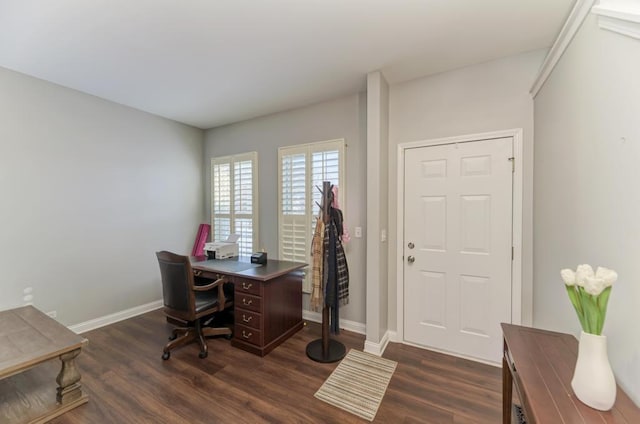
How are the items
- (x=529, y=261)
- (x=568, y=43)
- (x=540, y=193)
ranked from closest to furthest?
1. (x=568, y=43)
2. (x=540, y=193)
3. (x=529, y=261)

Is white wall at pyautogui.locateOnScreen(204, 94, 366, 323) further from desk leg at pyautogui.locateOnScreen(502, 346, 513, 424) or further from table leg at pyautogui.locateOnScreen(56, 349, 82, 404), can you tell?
table leg at pyautogui.locateOnScreen(56, 349, 82, 404)

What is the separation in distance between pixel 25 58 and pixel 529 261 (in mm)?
4858

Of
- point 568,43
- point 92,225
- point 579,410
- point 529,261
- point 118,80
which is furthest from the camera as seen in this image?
point 92,225

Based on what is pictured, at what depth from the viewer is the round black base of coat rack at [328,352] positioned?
96.1 inches

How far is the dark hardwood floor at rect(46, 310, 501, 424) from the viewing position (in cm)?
178

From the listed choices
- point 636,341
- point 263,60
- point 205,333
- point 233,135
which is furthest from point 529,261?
point 233,135

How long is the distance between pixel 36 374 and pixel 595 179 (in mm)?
4194

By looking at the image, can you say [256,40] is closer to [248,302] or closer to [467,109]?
[467,109]

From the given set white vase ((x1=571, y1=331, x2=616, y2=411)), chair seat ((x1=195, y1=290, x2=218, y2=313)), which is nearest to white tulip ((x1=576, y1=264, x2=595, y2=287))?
white vase ((x1=571, y1=331, x2=616, y2=411))

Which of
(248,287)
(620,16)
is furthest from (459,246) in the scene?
(248,287)

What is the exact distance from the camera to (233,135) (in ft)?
13.3

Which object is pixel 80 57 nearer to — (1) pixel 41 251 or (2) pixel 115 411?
(1) pixel 41 251

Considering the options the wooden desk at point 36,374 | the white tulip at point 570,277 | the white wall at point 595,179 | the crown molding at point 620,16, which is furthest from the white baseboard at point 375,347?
the crown molding at point 620,16

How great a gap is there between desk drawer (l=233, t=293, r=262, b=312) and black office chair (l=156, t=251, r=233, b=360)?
0.15 m
